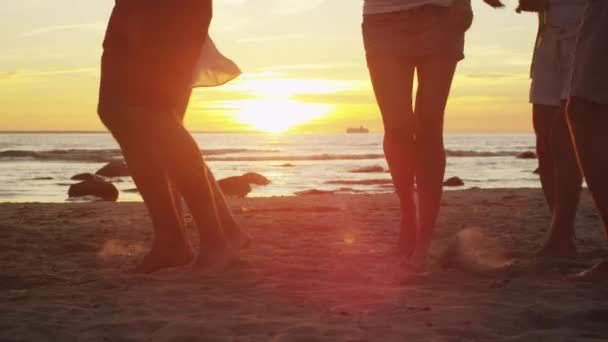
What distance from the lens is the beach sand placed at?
2602 millimetres

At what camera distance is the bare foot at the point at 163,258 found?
389 cm

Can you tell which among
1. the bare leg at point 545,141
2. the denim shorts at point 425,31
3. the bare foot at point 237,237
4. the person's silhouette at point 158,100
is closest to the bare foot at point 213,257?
the person's silhouette at point 158,100

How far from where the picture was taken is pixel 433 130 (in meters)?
4.13

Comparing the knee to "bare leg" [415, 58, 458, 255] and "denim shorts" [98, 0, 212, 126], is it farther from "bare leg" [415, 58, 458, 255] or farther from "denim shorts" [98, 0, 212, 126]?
"denim shorts" [98, 0, 212, 126]

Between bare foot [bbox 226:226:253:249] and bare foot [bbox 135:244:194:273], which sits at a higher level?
bare foot [bbox 135:244:194:273]

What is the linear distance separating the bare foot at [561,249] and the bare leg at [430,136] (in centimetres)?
74

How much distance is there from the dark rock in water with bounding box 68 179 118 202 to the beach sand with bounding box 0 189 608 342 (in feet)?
26.7

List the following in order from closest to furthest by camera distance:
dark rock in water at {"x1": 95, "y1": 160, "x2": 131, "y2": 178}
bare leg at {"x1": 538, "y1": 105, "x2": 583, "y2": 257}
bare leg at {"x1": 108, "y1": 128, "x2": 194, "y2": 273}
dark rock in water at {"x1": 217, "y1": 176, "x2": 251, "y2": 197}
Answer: bare leg at {"x1": 108, "y1": 128, "x2": 194, "y2": 273} < bare leg at {"x1": 538, "y1": 105, "x2": 583, "y2": 257} < dark rock in water at {"x1": 217, "y1": 176, "x2": 251, "y2": 197} < dark rock in water at {"x1": 95, "y1": 160, "x2": 131, "y2": 178}

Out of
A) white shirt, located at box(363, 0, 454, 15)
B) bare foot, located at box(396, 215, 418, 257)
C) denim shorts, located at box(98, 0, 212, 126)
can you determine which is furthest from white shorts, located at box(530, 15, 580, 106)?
denim shorts, located at box(98, 0, 212, 126)

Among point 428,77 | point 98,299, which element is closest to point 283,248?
point 428,77

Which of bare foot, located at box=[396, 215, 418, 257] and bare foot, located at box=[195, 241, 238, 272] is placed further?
bare foot, located at box=[396, 215, 418, 257]

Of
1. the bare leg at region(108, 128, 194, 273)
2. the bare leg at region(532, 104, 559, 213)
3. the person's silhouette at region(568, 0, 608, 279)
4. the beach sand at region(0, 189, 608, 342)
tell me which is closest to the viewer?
the beach sand at region(0, 189, 608, 342)

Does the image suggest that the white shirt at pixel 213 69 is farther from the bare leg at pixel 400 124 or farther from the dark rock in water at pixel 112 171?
the dark rock in water at pixel 112 171

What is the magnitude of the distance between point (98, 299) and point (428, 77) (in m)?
2.01
